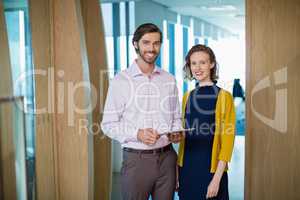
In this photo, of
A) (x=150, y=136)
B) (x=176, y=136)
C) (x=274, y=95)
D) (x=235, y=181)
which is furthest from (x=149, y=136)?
(x=235, y=181)

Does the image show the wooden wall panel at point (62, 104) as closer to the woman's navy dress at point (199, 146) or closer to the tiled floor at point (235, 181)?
the tiled floor at point (235, 181)

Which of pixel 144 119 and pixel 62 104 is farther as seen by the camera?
pixel 62 104

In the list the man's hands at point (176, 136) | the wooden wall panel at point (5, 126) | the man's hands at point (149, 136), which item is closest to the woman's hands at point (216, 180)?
the man's hands at point (176, 136)

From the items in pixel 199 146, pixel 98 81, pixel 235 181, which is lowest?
pixel 235 181

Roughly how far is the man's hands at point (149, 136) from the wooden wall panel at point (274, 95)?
3.37 feet

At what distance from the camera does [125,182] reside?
2379 millimetres

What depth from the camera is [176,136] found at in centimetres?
228

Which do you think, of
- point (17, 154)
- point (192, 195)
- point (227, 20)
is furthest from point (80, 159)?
point (227, 20)

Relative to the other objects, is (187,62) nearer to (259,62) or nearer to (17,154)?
(259,62)

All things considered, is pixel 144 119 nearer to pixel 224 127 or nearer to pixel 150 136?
pixel 150 136

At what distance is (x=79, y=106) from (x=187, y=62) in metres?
1.34

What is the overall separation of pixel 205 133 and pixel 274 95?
99 centimetres

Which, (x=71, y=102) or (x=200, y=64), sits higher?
(x=200, y=64)

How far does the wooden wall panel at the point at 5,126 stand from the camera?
7.97 ft
